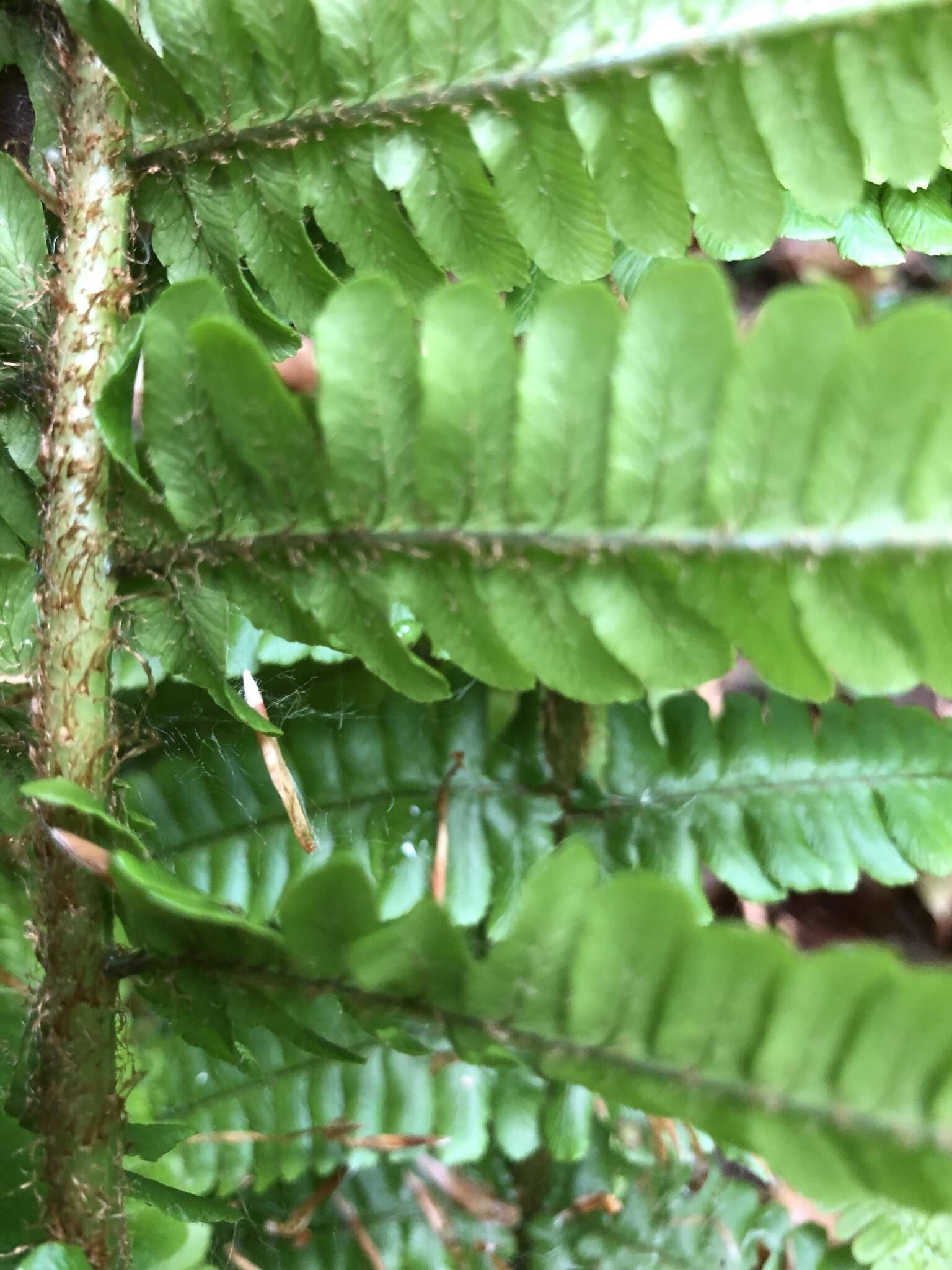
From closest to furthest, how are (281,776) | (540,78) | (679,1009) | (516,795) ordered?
(679,1009), (540,78), (281,776), (516,795)

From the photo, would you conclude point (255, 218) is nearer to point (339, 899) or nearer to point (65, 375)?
point (65, 375)

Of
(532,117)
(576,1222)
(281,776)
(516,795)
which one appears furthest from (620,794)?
(532,117)

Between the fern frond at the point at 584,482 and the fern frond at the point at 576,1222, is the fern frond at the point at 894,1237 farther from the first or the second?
the fern frond at the point at 584,482

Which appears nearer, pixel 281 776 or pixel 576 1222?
pixel 281 776

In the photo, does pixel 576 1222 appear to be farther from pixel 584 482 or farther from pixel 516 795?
pixel 584 482

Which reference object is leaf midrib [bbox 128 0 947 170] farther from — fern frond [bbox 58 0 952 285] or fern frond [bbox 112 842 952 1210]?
fern frond [bbox 112 842 952 1210]

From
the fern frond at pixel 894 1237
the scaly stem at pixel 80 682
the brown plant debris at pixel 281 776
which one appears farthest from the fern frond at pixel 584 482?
the fern frond at pixel 894 1237

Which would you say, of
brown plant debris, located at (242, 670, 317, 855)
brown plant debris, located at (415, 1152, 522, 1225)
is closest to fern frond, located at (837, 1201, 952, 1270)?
brown plant debris, located at (415, 1152, 522, 1225)
